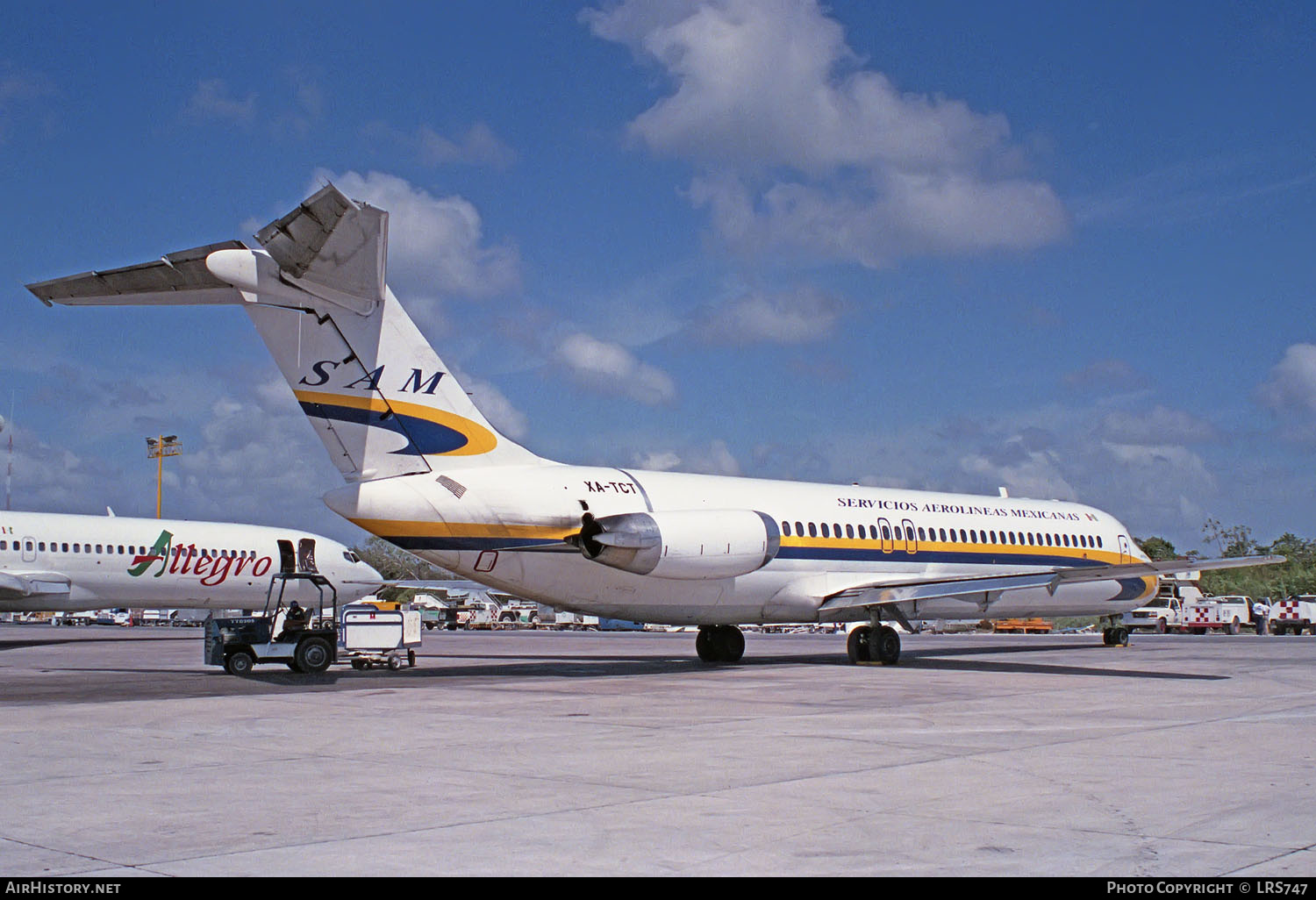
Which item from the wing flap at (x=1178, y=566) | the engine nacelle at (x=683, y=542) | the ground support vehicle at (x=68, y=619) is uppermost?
the engine nacelle at (x=683, y=542)

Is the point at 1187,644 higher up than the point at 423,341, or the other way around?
the point at 423,341

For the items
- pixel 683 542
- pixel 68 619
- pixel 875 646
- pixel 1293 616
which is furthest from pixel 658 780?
pixel 68 619

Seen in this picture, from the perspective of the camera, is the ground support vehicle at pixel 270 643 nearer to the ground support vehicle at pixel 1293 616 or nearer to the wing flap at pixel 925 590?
the wing flap at pixel 925 590

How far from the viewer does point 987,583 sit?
21.1m

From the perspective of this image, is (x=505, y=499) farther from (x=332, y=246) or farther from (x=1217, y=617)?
(x=1217, y=617)

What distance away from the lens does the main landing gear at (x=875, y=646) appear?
22297mm

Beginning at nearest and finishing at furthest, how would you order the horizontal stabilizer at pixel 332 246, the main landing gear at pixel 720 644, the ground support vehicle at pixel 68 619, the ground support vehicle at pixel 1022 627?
1. the horizontal stabilizer at pixel 332 246
2. the main landing gear at pixel 720 644
3. the ground support vehicle at pixel 1022 627
4. the ground support vehicle at pixel 68 619

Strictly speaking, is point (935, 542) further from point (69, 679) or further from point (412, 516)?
point (69, 679)

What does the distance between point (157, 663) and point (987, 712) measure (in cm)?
1833

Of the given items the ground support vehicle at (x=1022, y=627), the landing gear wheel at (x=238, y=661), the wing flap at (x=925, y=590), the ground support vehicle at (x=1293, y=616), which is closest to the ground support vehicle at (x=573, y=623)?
the ground support vehicle at (x=1022, y=627)

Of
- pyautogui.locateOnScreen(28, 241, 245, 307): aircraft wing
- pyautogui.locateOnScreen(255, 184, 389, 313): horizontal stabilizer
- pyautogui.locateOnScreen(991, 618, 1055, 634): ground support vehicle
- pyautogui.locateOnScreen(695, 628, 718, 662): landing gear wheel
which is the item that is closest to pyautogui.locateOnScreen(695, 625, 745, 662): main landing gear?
pyautogui.locateOnScreen(695, 628, 718, 662): landing gear wheel

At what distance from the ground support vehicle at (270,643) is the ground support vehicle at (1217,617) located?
41137 millimetres
